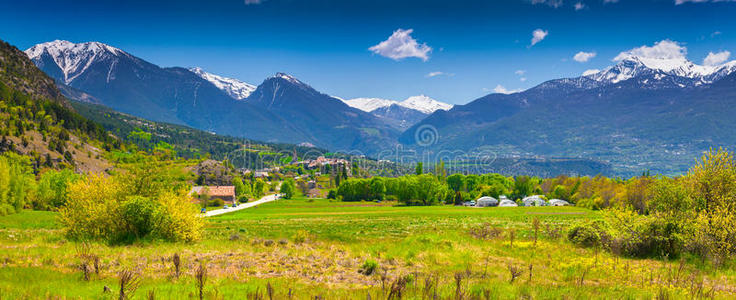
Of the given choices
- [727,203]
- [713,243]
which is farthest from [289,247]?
[727,203]

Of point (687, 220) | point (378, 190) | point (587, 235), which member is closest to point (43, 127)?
point (378, 190)

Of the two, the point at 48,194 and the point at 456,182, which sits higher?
the point at 48,194

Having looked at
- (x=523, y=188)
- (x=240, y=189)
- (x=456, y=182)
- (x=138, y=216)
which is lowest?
(x=240, y=189)

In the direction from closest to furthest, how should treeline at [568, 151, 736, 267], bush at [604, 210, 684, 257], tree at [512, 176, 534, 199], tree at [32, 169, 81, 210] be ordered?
treeline at [568, 151, 736, 267], bush at [604, 210, 684, 257], tree at [32, 169, 81, 210], tree at [512, 176, 534, 199]

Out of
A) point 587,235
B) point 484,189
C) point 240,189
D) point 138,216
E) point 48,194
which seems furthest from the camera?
point 240,189

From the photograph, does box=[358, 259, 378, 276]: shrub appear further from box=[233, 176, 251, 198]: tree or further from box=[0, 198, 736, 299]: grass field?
box=[233, 176, 251, 198]: tree

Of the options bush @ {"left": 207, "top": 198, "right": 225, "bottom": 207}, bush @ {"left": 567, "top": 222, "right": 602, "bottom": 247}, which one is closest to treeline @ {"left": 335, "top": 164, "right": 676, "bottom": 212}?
bush @ {"left": 207, "top": 198, "right": 225, "bottom": 207}

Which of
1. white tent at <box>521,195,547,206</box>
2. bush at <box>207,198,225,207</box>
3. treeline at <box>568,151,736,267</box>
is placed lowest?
bush at <box>207,198,225,207</box>

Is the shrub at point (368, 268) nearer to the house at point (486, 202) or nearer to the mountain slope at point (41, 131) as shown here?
the house at point (486, 202)

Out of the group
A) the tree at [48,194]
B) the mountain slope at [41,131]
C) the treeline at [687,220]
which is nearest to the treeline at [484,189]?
the treeline at [687,220]

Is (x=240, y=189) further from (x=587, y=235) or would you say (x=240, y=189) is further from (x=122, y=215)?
(x=587, y=235)

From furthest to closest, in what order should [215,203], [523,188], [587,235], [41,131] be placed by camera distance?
[41,131], [523,188], [215,203], [587,235]

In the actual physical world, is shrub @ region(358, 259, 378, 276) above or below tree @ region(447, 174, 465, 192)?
above

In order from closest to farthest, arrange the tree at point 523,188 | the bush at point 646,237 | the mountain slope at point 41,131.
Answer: the bush at point 646,237 → the mountain slope at point 41,131 → the tree at point 523,188
